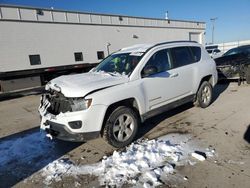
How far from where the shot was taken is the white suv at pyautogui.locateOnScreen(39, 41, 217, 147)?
3664mm

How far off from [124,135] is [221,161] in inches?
66.5

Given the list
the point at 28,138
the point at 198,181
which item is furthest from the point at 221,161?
the point at 28,138

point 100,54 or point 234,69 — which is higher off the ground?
point 100,54

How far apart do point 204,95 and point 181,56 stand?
4.71 ft

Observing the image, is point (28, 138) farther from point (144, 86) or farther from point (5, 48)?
point (5, 48)

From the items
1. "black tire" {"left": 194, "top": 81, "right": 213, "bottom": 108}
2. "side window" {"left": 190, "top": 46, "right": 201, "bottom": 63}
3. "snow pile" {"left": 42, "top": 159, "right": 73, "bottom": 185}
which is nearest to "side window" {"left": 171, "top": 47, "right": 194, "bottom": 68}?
"side window" {"left": 190, "top": 46, "right": 201, "bottom": 63}

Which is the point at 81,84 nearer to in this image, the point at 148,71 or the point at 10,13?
the point at 148,71

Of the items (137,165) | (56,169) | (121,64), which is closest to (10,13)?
(121,64)

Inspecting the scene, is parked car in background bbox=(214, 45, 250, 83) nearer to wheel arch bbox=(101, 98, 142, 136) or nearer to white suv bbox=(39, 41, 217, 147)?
white suv bbox=(39, 41, 217, 147)

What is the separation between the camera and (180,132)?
15.1ft

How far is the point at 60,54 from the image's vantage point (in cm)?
1566

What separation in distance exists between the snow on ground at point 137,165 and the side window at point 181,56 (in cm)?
194

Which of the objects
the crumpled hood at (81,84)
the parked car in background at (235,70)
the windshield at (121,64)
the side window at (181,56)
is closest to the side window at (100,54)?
the parked car in background at (235,70)

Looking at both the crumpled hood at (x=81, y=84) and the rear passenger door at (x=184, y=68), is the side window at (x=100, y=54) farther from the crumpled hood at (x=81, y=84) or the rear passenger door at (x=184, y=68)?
the crumpled hood at (x=81, y=84)
